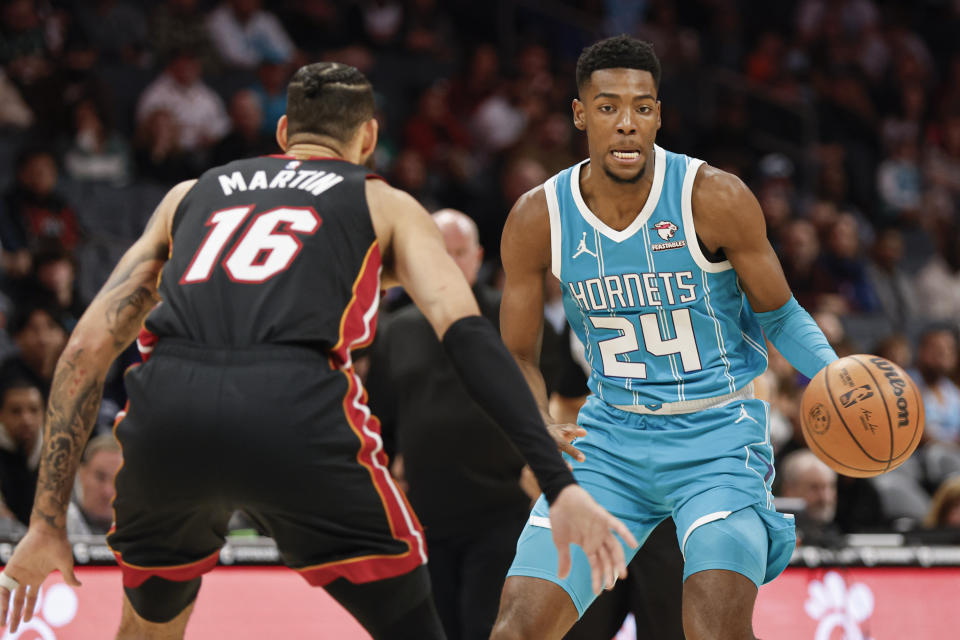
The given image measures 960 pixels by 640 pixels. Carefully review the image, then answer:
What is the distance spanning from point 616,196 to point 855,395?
3.21 ft

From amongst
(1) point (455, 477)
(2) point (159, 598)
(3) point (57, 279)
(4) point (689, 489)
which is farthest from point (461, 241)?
(3) point (57, 279)

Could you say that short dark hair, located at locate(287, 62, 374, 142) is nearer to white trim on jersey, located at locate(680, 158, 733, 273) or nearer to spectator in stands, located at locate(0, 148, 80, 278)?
white trim on jersey, located at locate(680, 158, 733, 273)

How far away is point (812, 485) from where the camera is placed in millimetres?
6816

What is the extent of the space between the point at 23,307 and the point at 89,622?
2993 millimetres

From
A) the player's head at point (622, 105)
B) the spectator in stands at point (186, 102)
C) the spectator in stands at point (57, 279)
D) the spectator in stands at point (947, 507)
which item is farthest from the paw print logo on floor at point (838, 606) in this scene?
the spectator in stands at point (186, 102)

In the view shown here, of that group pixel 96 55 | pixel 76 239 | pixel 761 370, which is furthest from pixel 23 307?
pixel 761 370

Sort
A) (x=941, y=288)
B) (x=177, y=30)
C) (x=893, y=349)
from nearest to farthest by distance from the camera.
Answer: (x=893, y=349), (x=177, y=30), (x=941, y=288)

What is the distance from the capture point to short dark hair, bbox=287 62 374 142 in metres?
3.40

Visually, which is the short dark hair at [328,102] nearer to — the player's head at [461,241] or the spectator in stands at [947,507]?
the player's head at [461,241]

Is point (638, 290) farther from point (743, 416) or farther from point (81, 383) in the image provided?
point (81, 383)

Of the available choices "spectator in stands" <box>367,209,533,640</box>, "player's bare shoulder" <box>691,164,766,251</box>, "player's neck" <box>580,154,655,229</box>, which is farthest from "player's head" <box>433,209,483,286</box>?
"player's bare shoulder" <box>691,164,766,251</box>

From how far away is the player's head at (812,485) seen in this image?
268 inches

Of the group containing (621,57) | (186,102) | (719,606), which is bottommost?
(719,606)

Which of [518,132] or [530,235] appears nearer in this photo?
[530,235]
